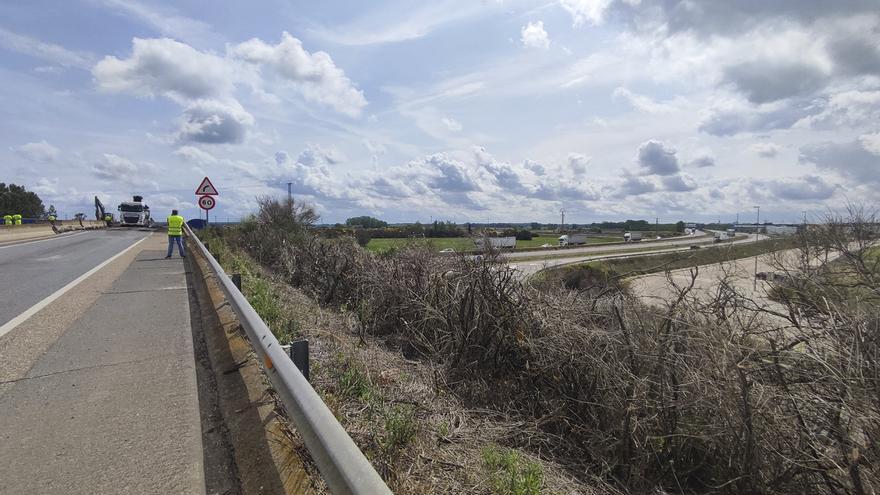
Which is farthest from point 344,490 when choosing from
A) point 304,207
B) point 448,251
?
point 304,207

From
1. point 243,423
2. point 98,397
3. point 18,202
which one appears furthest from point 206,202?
point 18,202

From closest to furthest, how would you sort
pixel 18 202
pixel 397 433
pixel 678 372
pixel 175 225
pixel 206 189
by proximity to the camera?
pixel 397 433, pixel 678 372, pixel 175 225, pixel 206 189, pixel 18 202

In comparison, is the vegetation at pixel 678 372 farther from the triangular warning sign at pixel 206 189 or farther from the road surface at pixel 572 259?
the triangular warning sign at pixel 206 189

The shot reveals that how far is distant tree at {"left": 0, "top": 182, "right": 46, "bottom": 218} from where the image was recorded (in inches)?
3198

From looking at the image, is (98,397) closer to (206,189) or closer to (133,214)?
(206,189)

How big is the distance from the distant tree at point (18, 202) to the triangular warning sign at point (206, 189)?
79798 mm

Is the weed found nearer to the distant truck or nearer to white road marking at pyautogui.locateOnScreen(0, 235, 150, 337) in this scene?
the distant truck

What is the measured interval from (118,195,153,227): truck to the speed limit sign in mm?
25406

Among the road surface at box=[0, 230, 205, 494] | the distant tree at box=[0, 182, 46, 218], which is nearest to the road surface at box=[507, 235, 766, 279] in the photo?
the road surface at box=[0, 230, 205, 494]

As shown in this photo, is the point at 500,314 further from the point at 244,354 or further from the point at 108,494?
the point at 108,494

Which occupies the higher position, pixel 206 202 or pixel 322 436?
pixel 206 202

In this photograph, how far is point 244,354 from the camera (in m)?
4.65

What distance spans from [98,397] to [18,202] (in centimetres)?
10557

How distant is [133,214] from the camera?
1592 inches
